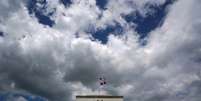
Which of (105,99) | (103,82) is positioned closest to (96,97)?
(105,99)

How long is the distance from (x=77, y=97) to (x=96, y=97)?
775 cm

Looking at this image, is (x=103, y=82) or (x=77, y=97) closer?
(x=103, y=82)

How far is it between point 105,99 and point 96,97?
12.4 feet

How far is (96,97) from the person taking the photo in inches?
3733

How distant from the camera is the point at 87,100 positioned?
310 ft

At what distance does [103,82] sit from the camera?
234 ft

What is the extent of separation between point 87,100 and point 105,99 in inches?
290

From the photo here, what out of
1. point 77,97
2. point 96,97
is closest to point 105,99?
point 96,97

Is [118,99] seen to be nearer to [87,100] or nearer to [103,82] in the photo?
[87,100]

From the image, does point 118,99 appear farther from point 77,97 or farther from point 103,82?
point 103,82

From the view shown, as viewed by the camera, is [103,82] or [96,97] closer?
[103,82]

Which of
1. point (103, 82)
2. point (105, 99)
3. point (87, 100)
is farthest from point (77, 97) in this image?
point (103, 82)

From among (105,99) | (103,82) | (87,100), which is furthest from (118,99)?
(103,82)

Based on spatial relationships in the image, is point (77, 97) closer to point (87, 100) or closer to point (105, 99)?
point (87, 100)
